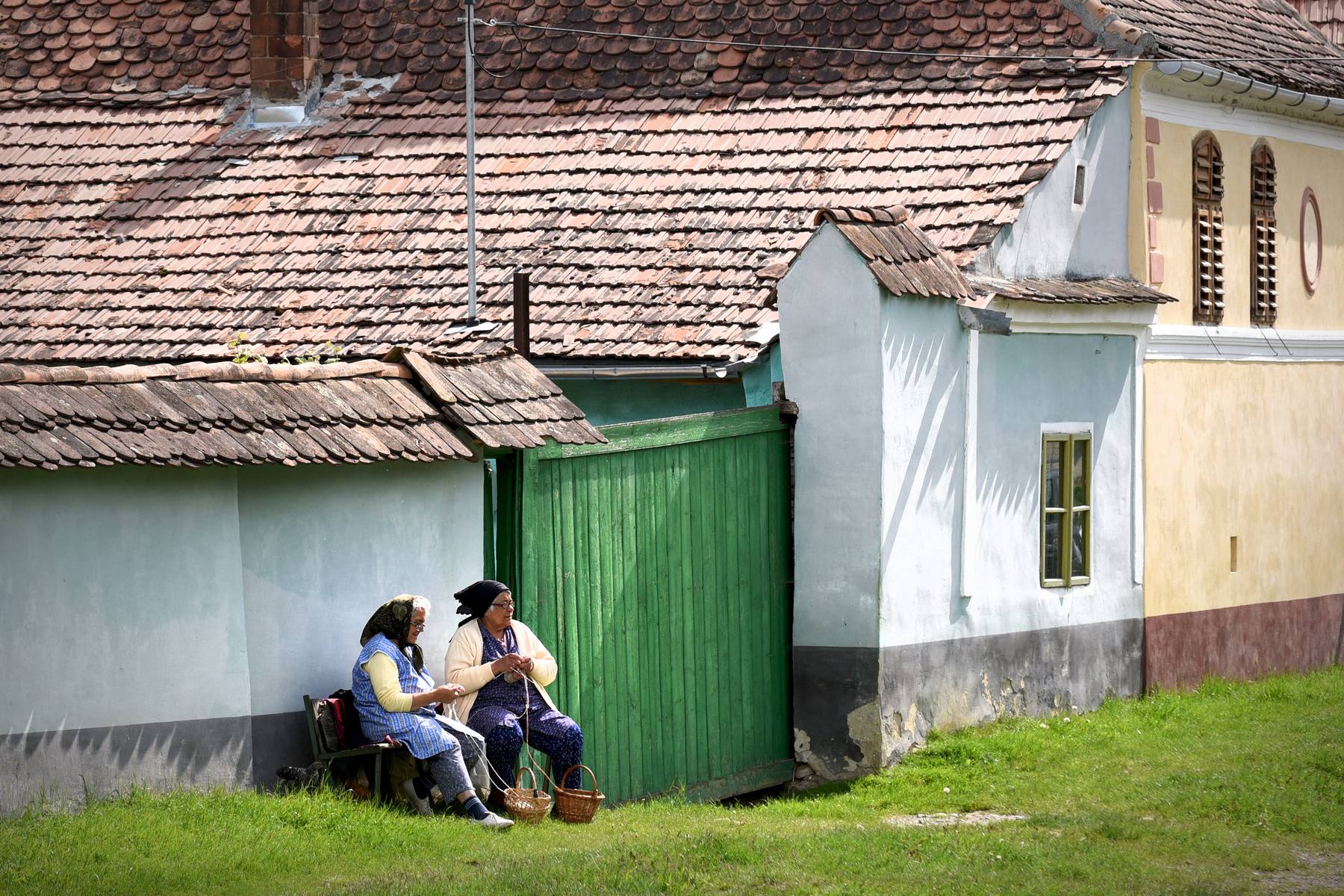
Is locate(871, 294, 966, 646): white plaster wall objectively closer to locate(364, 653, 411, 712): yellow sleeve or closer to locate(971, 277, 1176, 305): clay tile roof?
locate(971, 277, 1176, 305): clay tile roof

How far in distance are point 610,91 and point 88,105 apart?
4.77 metres

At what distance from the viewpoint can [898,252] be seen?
39.5 ft

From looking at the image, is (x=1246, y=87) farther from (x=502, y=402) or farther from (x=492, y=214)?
(x=502, y=402)

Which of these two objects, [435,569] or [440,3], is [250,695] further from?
[440,3]

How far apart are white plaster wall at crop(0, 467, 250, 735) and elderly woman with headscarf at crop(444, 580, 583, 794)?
1.11m

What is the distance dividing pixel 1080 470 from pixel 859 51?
3823mm

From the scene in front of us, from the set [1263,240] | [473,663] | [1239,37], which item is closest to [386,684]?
[473,663]

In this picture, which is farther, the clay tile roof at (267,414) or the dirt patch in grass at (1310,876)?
the dirt patch in grass at (1310,876)

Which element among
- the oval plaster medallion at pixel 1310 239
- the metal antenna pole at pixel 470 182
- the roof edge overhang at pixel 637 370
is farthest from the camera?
the oval plaster medallion at pixel 1310 239

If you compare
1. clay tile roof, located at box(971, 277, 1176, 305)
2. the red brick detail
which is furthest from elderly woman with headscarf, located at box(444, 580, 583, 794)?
the red brick detail

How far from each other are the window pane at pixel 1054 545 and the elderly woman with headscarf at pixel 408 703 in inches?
216

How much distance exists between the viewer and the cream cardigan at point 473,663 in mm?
9805

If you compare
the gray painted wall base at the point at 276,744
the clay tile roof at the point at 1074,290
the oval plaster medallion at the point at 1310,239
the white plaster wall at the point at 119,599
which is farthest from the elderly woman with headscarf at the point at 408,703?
the oval plaster medallion at the point at 1310,239

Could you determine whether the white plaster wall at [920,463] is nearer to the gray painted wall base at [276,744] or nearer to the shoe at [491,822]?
the shoe at [491,822]
